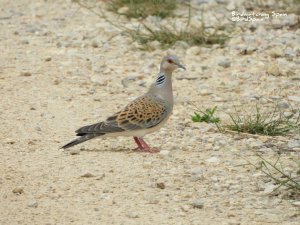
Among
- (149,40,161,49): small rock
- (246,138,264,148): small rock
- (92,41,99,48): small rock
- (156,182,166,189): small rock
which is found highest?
(156,182,166,189): small rock

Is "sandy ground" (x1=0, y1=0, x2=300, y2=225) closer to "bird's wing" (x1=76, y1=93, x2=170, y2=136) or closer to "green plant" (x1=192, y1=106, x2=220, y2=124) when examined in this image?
"green plant" (x1=192, y1=106, x2=220, y2=124)

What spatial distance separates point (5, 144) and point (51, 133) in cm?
54

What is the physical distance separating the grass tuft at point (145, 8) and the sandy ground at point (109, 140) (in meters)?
0.43

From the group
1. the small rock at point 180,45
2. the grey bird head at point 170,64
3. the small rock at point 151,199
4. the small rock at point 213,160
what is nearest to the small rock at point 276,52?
the small rock at point 180,45

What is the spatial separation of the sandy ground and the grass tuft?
17.0 inches

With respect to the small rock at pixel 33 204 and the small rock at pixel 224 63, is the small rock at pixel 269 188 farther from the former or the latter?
the small rock at pixel 224 63

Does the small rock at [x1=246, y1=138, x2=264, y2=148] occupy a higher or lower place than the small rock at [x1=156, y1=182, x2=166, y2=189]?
lower

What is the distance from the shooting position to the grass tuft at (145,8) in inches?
508

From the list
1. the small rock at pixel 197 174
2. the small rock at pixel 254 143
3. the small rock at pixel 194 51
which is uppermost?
the small rock at pixel 197 174

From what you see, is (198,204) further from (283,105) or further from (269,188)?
(283,105)

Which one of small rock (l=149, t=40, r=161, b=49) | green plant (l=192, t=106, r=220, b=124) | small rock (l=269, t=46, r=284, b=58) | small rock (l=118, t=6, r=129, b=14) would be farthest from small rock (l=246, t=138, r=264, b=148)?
small rock (l=118, t=6, r=129, b=14)

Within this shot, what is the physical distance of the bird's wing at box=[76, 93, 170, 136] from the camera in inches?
317

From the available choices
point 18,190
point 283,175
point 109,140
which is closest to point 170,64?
point 109,140

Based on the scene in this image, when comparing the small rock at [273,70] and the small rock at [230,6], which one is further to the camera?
the small rock at [230,6]
